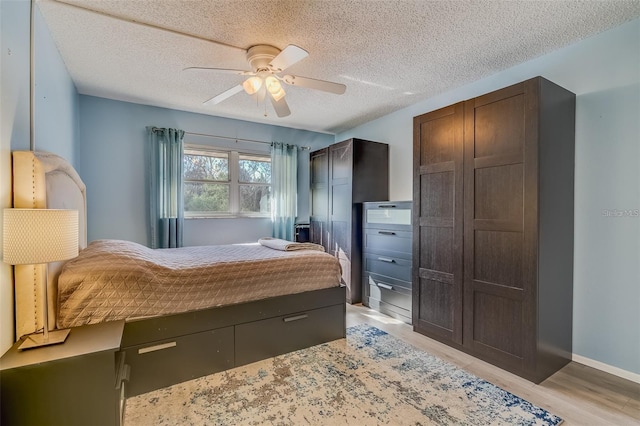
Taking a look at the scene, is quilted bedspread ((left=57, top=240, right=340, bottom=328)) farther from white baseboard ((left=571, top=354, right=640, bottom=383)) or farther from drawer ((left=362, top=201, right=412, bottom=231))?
white baseboard ((left=571, top=354, right=640, bottom=383))

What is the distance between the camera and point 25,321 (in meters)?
1.56

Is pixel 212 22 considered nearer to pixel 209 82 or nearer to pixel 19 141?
pixel 209 82

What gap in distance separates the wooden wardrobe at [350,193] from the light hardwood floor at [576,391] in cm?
164

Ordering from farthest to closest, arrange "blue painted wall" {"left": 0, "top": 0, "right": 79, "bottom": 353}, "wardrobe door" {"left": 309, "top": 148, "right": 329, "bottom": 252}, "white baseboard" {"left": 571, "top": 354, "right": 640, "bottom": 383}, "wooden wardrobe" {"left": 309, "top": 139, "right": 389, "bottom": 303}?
"wardrobe door" {"left": 309, "top": 148, "right": 329, "bottom": 252} < "wooden wardrobe" {"left": 309, "top": 139, "right": 389, "bottom": 303} < "white baseboard" {"left": 571, "top": 354, "right": 640, "bottom": 383} < "blue painted wall" {"left": 0, "top": 0, "right": 79, "bottom": 353}

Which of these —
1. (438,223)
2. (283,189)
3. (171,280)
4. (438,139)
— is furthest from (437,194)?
(283,189)

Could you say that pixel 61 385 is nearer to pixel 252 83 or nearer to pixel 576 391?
pixel 252 83

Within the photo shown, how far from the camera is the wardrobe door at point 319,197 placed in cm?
456

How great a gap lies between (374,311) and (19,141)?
357 centimetres

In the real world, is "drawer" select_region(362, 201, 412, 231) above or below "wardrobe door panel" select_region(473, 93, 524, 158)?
below

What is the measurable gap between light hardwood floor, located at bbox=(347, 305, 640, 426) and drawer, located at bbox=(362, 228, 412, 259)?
1.11 m

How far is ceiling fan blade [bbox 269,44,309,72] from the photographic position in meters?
1.95

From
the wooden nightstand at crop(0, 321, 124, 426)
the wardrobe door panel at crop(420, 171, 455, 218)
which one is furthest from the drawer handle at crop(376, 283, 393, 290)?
the wooden nightstand at crop(0, 321, 124, 426)

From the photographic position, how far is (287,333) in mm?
2584

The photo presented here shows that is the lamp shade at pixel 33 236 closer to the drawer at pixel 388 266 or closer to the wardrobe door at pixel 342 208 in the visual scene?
the drawer at pixel 388 266
